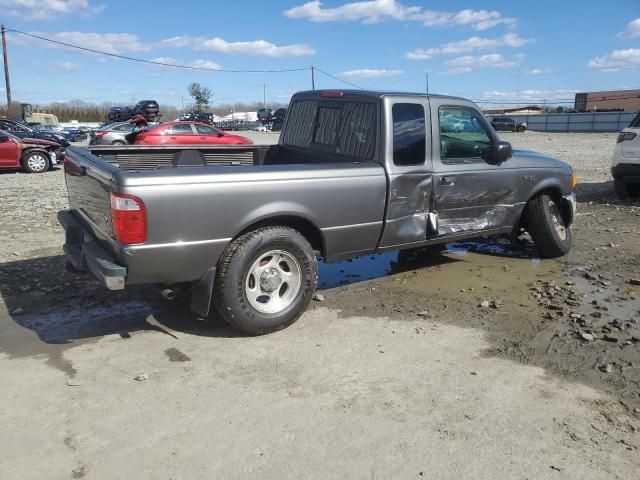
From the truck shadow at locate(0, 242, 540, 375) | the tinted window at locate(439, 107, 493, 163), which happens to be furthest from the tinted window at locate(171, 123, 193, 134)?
the tinted window at locate(439, 107, 493, 163)

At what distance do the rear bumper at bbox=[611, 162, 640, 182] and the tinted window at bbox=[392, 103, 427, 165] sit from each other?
6.95 meters

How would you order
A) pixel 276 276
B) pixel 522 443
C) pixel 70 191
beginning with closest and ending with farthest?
1. pixel 522 443
2. pixel 276 276
3. pixel 70 191

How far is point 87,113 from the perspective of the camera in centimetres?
7319

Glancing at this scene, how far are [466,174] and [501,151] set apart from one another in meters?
0.49

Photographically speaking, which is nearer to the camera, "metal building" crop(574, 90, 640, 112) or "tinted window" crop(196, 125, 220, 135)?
"tinted window" crop(196, 125, 220, 135)

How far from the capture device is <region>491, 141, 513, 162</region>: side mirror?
552 centimetres

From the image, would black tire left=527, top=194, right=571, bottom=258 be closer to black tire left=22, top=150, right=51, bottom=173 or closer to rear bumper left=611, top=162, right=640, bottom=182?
rear bumper left=611, top=162, right=640, bottom=182

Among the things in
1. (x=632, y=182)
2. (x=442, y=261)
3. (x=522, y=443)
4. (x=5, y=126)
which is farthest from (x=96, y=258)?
(x=5, y=126)

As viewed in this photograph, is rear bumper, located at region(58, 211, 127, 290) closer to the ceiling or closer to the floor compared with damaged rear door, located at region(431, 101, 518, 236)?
closer to the floor

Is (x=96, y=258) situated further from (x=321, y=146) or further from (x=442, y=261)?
(x=442, y=261)

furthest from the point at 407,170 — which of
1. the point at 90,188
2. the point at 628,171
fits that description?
the point at 628,171

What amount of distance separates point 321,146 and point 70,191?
2.43 metres

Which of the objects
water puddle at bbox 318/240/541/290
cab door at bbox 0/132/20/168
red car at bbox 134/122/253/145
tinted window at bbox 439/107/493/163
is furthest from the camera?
red car at bbox 134/122/253/145

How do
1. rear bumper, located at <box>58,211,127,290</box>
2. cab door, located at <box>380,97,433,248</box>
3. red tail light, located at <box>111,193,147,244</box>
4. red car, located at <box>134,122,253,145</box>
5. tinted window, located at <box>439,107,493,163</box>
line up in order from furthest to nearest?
red car, located at <box>134,122,253,145</box>
tinted window, located at <box>439,107,493,163</box>
cab door, located at <box>380,97,433,248</box>
rear bumper, located at <box>58,211,127,290</box>
red tail light, located at <box>111,193,147,244</box>
